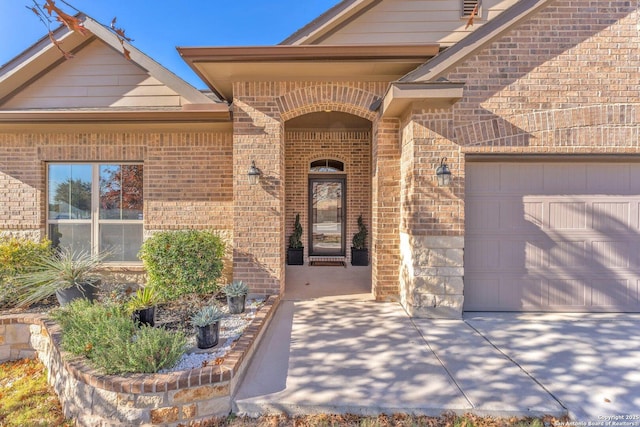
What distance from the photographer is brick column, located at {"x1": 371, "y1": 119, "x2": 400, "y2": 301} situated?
5133mm

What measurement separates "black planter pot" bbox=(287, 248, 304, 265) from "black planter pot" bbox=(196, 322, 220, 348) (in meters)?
4.89

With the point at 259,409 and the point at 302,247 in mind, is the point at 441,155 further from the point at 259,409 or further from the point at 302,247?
the point at 302,247

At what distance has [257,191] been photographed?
5184 mm

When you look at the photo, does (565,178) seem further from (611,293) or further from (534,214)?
(611,293)

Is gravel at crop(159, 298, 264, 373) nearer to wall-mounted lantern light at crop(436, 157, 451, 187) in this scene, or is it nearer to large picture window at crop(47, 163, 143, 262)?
large picture window at crop(47, 163, 143, 262)

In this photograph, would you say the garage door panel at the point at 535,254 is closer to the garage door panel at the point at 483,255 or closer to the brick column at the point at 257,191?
the garage door panel at the point at 483,255

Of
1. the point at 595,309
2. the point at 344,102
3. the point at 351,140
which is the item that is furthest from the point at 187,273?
the point at 595,309

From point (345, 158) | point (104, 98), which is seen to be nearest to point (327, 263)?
point (345, 158)

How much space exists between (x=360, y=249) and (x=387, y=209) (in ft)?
10.2

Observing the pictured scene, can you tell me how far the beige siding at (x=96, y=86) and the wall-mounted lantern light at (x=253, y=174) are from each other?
2.12 m

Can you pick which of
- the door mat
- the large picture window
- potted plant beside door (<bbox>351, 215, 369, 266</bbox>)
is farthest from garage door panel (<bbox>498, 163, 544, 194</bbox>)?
the large picture window

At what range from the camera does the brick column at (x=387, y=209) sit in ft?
16.8

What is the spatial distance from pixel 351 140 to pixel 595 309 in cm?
601

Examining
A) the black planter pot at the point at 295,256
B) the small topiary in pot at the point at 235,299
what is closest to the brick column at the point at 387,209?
the small topiary in pot at the point at 235,299
